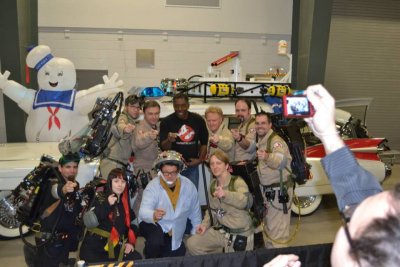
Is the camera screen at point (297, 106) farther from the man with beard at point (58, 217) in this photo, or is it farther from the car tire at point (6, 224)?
the car tire at point (6, 224)

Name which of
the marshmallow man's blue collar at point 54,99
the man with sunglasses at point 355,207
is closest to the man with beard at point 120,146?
the marshmallow man's blue collar at point 54,99

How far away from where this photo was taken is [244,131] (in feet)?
13.8

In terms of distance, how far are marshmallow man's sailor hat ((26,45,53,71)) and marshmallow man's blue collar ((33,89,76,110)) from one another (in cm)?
37

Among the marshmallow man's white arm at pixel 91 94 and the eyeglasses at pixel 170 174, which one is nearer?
the eyeglasses at pixel 170 174

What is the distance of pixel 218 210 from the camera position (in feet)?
11.6

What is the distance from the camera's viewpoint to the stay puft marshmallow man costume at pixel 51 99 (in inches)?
193

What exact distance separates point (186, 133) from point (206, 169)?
64 cm

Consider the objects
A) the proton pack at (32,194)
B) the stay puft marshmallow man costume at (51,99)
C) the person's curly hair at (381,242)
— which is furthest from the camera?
the stay puft marshmallow man costume at (51,99)

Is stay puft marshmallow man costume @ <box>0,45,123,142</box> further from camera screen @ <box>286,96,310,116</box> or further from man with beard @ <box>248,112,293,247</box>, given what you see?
camera screen @ <box>286,96,310,116</box>

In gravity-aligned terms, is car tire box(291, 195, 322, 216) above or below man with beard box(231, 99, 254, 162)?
below

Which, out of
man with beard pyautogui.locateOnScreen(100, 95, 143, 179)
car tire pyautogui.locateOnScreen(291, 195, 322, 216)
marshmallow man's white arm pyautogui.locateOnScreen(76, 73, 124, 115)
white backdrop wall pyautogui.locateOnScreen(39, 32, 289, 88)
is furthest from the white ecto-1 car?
white backdrop wall pyautogui.locateOnScreen(39, 32, 289, 88)

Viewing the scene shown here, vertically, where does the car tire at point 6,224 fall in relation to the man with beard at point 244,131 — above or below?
below

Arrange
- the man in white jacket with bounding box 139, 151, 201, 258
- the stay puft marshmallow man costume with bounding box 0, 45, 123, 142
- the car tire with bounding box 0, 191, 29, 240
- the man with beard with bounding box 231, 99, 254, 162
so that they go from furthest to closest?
1. the stay puft marshmallow man costume with bounding box 0, 45, 123, 142
2. the car tire with bounding box 0, 191, 29, 240
3. the man with beard with bounding box 231, 99, 254, 162
4. the man in white jacket with bounding box 139, 151, 201, 258

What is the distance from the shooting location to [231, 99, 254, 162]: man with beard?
3949mm
